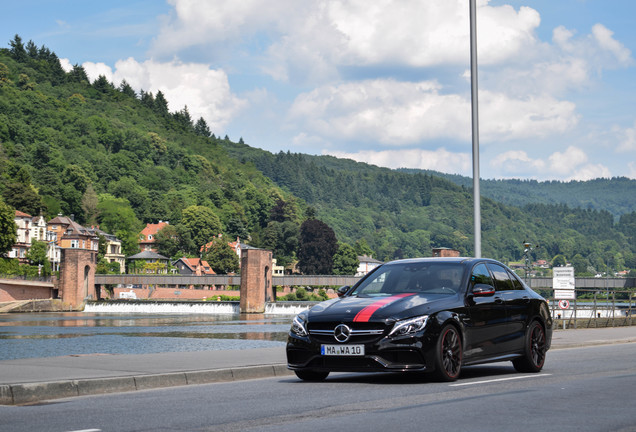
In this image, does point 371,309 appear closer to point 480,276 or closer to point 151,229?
point 480,276

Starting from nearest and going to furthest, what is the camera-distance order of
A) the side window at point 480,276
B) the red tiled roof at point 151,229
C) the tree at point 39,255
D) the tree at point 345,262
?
the side window at point 480,276
the tree at point 39,255
the tree at point 345,262
the red tiled roof at point 151,229

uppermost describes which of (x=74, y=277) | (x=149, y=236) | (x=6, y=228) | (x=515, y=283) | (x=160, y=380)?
(x=149, y=236)

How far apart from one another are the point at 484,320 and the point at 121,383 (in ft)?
16.7

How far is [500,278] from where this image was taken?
521 inches

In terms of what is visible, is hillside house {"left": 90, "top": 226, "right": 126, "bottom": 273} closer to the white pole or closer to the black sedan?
the white pole

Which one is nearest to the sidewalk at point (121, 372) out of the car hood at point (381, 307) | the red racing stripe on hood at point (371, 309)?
the car hood at point (381, 307)

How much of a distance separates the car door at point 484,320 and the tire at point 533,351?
2.02 ft

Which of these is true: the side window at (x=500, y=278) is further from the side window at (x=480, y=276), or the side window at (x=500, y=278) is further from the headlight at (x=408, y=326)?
the headlight at (x=408, y=326)

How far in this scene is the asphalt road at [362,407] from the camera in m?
7.73

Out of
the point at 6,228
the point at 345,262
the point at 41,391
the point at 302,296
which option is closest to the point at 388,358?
the point at 41,391

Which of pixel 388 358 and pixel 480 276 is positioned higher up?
pixel 480 276

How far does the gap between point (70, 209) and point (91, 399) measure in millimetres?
161129

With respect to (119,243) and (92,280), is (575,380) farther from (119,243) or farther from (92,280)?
(119,243)

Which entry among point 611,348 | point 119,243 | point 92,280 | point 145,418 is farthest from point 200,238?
point 145,418
